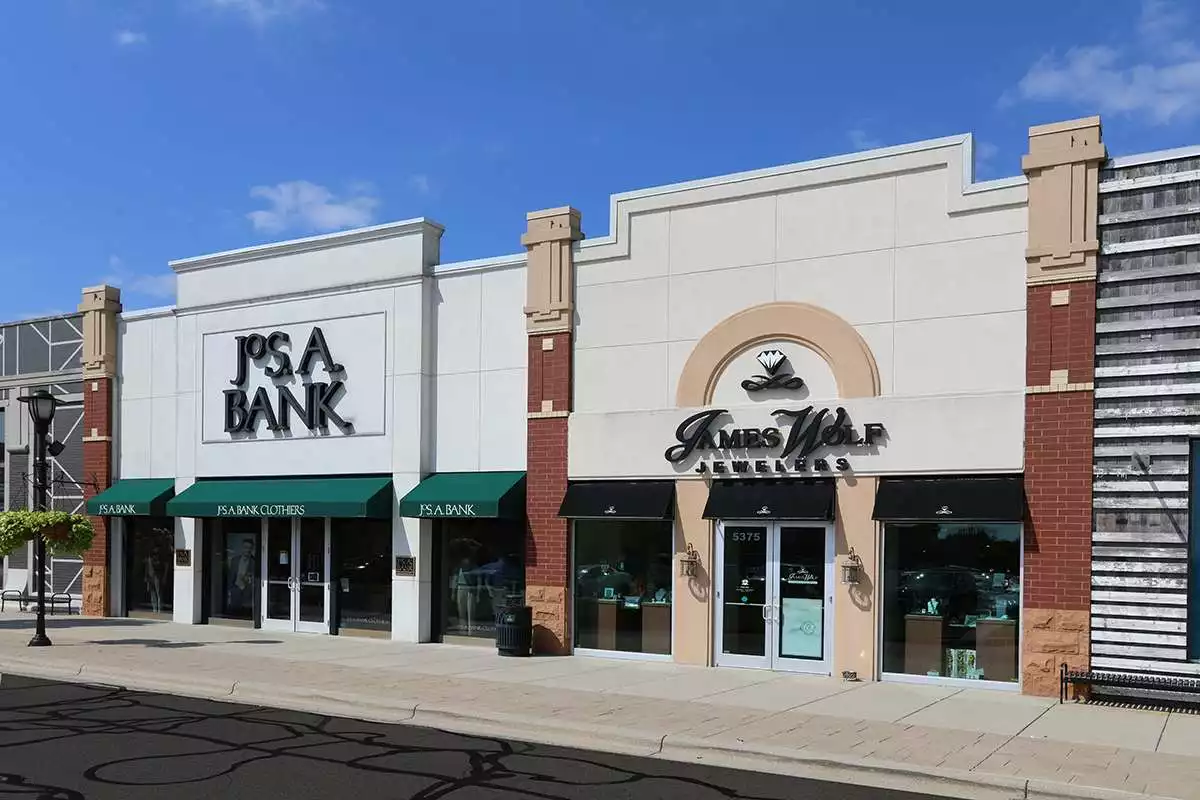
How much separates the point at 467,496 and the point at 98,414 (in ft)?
35.7

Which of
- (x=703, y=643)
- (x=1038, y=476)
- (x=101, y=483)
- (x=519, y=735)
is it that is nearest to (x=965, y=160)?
(x=1038, y=476)

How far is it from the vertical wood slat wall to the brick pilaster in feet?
0.52

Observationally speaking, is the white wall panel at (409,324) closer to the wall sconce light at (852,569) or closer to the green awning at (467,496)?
the green awning at (467,496)

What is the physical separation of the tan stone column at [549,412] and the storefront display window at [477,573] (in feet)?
2.05

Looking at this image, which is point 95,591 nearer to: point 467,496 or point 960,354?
point 467,496

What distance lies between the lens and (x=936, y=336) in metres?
15.2

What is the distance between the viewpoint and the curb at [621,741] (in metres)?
9.48

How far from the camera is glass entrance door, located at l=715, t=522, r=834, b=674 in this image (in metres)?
15.8

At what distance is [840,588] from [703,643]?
236 cm

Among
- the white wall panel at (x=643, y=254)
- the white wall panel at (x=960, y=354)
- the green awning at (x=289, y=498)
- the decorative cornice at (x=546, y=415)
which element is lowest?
the green awning at (x=289, y=498)

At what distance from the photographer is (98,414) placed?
2447cm

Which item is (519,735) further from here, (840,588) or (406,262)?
(406,262)

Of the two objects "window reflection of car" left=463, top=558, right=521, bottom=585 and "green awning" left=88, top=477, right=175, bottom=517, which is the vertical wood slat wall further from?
"green awning" left=88, top=477, right=175, bottom=517

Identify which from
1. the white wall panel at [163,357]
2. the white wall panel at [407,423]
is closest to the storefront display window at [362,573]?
the white wall panel at [407,423]
